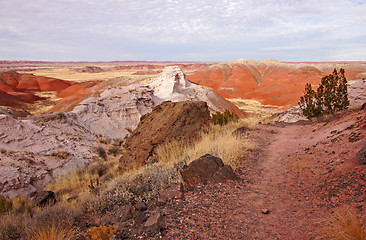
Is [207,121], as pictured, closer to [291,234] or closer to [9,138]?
[291,234]

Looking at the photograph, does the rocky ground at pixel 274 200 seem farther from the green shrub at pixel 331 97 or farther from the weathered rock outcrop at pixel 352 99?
the weathered rock outcrop at pixel 352 99

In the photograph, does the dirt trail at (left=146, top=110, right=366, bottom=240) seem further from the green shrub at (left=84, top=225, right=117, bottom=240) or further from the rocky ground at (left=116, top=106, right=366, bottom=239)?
the green shrub at (left=84, top=225, right=117, bottom=240)

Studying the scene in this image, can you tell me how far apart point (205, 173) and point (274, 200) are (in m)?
1.28

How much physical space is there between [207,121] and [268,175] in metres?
3.58

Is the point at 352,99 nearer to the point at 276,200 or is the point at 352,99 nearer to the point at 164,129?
the point at 164,129

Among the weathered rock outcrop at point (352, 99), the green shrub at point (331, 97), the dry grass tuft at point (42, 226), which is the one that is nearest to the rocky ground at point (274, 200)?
the dry grass tuft at point (42, 226)

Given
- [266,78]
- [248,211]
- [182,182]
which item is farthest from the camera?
[266,78]

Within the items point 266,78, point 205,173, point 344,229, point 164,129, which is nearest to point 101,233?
point 205,173

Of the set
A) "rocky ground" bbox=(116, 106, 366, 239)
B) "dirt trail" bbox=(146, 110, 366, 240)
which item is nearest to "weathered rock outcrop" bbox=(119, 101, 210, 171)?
"dirt trail" bbox=(146, 110, 366, 240)

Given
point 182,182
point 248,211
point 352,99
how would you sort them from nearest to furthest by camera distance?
1. point 248,211
2. point 182,182
3. point 352,99

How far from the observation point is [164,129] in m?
7.21

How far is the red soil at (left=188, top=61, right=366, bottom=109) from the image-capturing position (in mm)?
50525

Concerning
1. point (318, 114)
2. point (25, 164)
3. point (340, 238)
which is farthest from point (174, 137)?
point (318, 114)

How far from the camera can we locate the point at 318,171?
439 cm
